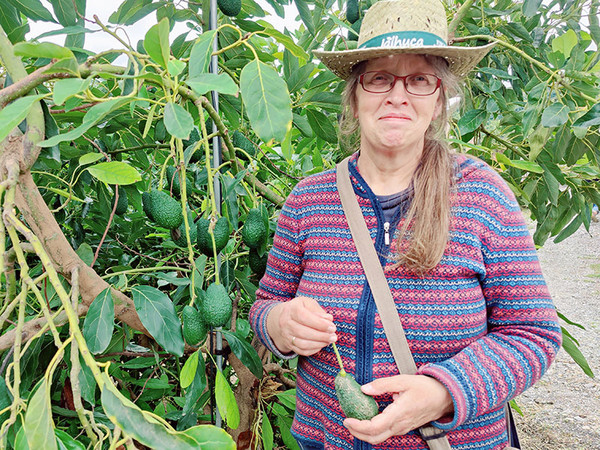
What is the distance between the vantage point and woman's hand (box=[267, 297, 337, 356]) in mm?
1023

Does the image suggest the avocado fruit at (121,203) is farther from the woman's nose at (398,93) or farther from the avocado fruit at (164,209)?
the woman's nose at (398,93)

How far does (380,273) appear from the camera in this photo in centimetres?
108

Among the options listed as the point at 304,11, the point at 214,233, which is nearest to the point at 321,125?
the point at 304,11

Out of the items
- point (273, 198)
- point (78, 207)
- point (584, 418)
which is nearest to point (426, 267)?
point (273, 198)

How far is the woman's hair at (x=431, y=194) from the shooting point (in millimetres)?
1039

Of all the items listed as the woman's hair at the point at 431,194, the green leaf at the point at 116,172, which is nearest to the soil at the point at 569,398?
the woman's hair at the point at 431,194

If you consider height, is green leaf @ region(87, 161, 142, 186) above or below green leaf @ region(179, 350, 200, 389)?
above

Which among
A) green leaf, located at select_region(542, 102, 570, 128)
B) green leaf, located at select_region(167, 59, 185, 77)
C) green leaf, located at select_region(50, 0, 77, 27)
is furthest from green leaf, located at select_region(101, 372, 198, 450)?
green leaf, located at select_region(542, 102, 570, 128)

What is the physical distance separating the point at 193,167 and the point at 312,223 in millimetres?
382

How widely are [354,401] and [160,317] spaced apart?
1.36 ft

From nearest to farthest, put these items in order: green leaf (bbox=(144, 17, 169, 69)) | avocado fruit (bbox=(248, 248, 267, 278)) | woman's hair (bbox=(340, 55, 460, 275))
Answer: green leaf (bbox=(144, 17, 169, 69)) < woman's hair (bbox=(340, 55, 460, 275)) < avocado fruit (bbox=(248, 248, 267, 278))

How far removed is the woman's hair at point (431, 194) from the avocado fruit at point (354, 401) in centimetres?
28

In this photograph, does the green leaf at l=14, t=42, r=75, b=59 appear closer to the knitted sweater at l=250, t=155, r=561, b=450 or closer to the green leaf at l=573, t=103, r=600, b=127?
the knitted sweater at l=250, t=155, r=561, b=450

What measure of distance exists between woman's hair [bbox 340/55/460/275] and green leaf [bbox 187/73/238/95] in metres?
0.55
